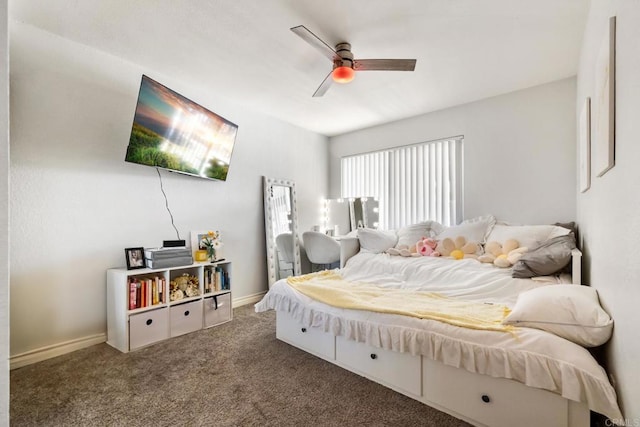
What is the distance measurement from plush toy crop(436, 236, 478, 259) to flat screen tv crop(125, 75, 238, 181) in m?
2.51

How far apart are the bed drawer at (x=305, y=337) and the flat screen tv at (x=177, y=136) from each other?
1710 millimetres

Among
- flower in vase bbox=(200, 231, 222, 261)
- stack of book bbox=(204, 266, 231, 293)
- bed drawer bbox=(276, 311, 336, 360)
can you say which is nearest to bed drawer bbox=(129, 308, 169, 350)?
stack of book bbox=(204, 266, 231, 293)

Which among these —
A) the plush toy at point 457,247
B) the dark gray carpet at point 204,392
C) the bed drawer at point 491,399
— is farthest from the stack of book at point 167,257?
the plush toy at point 457,247

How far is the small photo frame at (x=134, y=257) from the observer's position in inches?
97.5

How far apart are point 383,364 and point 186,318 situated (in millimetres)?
1874

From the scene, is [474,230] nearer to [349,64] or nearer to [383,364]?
[383,364]

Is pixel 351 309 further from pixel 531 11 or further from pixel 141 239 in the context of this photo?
pixel 531 11

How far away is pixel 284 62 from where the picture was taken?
2.63m

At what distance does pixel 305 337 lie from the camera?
7.36 ft

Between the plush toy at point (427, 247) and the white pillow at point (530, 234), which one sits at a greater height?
the white pillow at point (530, 234)

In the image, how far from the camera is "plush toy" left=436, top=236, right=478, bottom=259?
2854mm

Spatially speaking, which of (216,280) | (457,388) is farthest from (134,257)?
(457,388)

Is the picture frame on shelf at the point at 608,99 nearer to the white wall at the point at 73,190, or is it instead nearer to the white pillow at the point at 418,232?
the white pillow at the point at 418,232

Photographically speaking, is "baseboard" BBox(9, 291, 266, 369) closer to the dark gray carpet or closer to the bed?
the dark gray carpet
